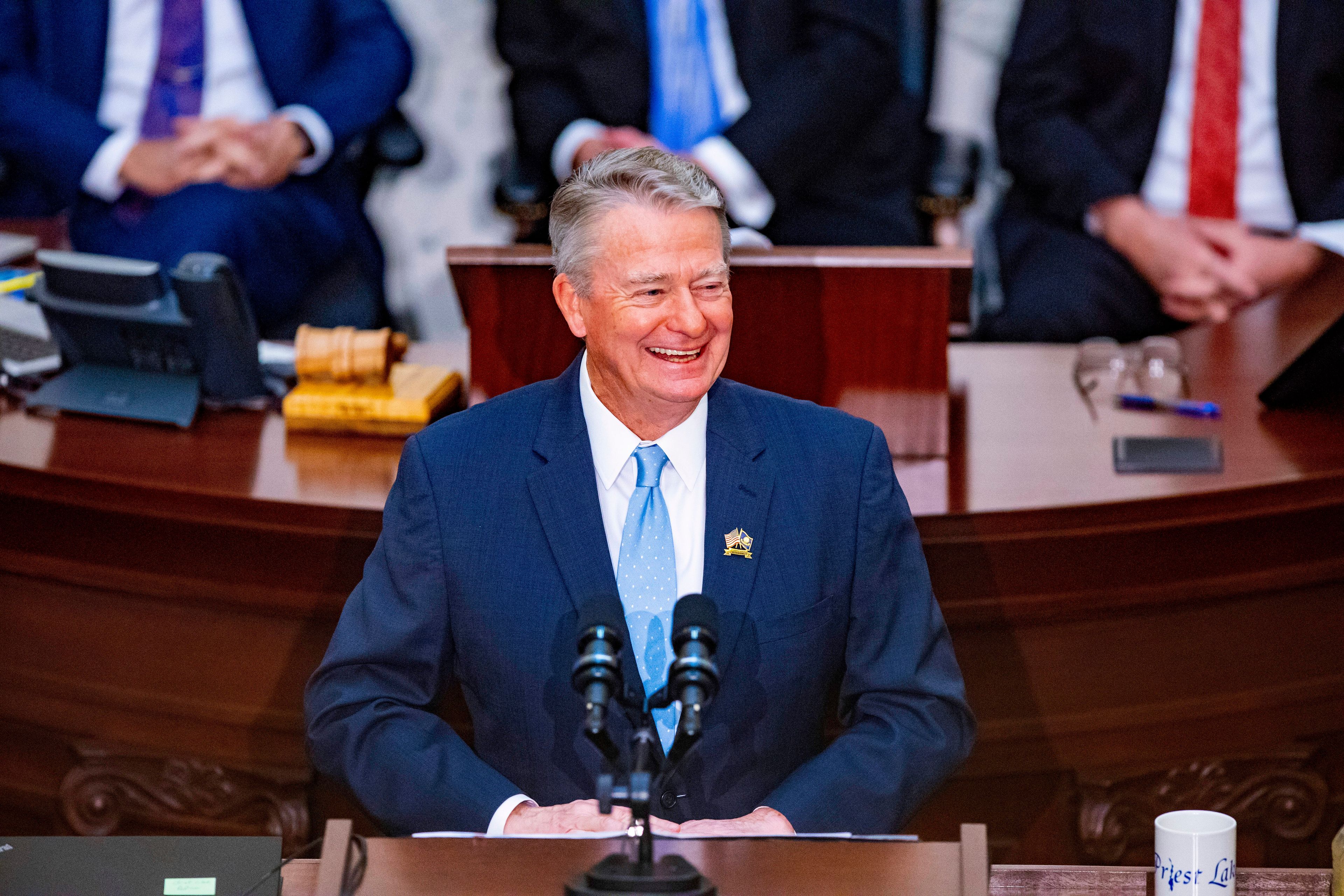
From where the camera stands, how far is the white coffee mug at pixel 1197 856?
1.44m

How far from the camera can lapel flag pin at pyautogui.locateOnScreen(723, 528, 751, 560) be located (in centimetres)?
185

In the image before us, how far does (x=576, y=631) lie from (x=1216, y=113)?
325cm

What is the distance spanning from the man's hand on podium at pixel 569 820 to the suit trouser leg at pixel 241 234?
9.64 feet

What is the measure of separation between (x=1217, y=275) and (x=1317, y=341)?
5.61 feet

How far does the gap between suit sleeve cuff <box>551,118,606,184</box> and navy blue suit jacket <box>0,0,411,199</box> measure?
0.69 metres

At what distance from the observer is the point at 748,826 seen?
168 cm

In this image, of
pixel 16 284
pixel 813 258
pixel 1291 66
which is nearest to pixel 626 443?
pixel 813 258

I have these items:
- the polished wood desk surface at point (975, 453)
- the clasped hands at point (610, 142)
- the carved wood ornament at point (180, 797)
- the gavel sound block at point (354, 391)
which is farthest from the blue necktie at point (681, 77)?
A: the carved wood ornament at point (180, 797)

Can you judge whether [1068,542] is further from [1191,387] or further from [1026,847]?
[1191,387]

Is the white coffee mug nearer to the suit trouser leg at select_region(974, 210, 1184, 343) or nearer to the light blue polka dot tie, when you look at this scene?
the light blue polka dot tie

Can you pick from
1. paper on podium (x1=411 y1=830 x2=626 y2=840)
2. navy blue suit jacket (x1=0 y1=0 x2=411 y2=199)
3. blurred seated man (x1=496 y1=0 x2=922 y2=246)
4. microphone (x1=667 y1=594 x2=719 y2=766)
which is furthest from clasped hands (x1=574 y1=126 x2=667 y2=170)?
microphone (x1=667 y1=594 x2=719 y2=766)

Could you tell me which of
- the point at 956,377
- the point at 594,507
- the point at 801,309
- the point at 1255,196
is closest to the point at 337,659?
the point at 594,507

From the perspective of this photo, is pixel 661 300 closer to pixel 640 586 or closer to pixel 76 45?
pixel 640 586

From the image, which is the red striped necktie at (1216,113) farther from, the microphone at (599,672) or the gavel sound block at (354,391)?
the microphone at (599,672)
